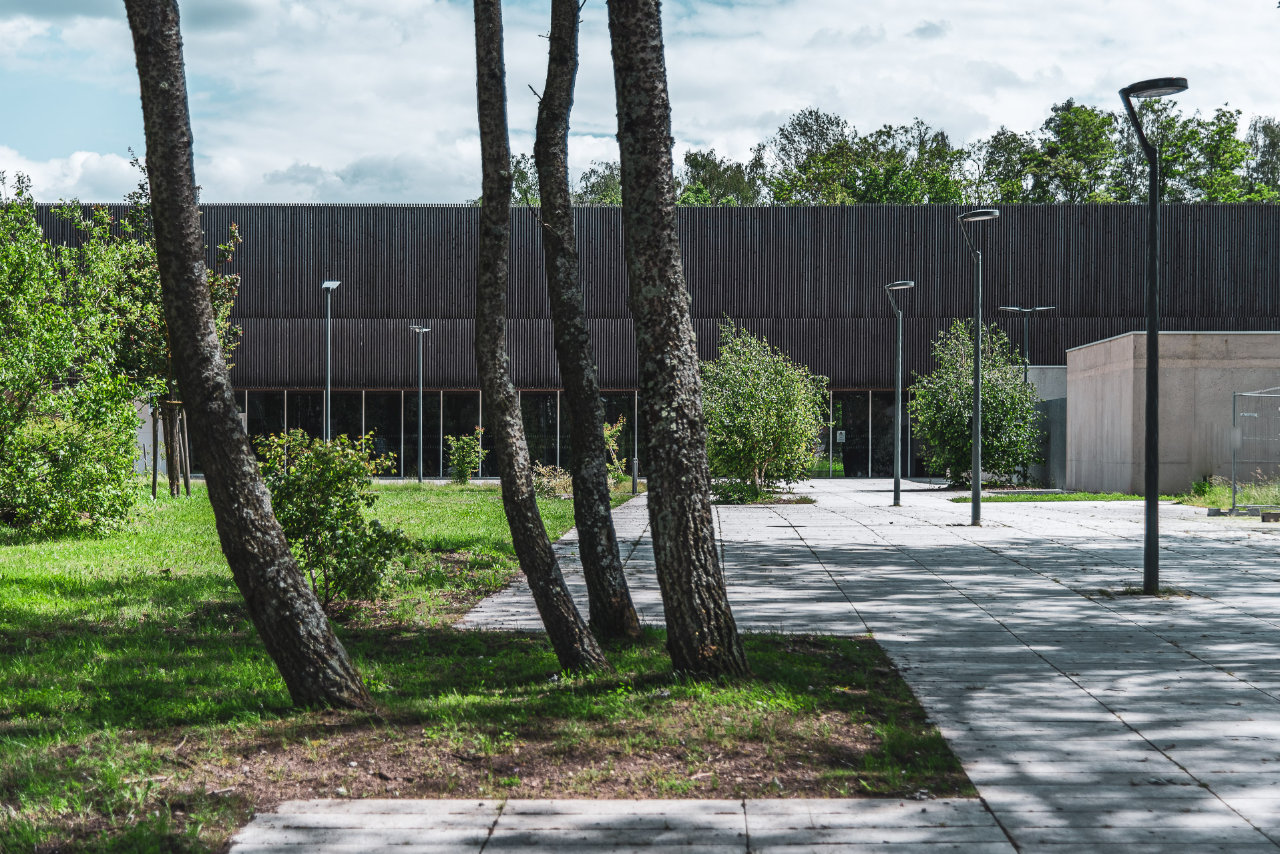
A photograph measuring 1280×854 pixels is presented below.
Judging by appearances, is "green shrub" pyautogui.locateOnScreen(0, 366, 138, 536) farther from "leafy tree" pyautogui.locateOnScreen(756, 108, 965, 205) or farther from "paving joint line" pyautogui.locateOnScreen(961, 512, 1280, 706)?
"leafy tree" pyautogui.locateOnScreen(756, 108, 965, 205)

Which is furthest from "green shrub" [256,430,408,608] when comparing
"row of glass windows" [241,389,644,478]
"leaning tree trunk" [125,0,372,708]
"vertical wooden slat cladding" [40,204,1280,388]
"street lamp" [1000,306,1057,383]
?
"street lamp" [1000,306,1057,383]

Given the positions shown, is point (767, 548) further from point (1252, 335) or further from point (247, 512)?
point (1252, 335)

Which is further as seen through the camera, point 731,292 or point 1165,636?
point 731,292

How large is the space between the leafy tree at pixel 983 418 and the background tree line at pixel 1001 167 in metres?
21.2

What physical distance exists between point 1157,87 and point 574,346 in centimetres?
676

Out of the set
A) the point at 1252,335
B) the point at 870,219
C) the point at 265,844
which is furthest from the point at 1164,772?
the point at 870,219

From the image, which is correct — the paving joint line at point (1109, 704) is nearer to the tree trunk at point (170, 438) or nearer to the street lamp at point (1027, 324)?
the tree trunk at point (170, 438)

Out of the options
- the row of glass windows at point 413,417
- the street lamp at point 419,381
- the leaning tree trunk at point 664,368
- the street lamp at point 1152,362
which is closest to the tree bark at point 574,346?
the leaning tree trunk at point 664,368

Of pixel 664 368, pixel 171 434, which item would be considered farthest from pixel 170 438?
pixel 664 368

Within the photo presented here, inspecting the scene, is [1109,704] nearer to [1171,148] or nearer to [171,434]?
[171,434]

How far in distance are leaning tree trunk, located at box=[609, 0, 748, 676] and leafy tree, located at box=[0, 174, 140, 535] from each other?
10766 millimetres

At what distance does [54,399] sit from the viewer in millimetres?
14695

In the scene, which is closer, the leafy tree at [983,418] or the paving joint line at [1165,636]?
the paving joint line at [1165,636]

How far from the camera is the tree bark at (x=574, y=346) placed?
7.66 meters
